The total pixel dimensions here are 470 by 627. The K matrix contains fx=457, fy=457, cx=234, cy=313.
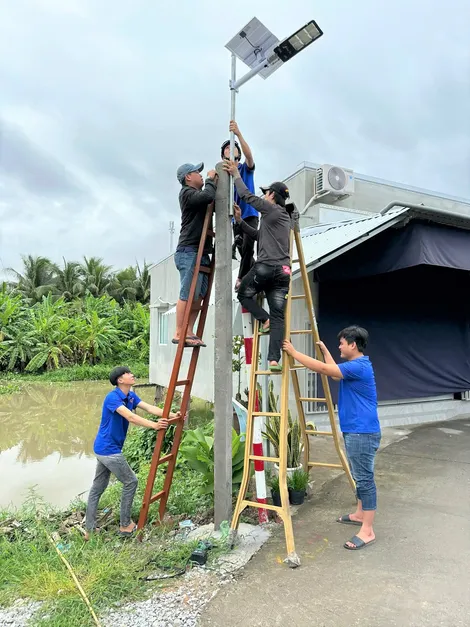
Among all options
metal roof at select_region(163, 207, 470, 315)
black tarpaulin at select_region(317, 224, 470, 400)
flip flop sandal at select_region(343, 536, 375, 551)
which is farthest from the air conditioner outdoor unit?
flip flop sandal at select_region(343, 536, 375, 551)

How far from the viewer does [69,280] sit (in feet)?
106

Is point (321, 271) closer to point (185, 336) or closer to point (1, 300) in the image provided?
point (185, 336)

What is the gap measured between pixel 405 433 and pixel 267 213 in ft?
17.7

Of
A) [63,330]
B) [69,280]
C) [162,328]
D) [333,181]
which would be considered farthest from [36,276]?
[333,181]

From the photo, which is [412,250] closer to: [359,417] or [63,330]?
[359,417]

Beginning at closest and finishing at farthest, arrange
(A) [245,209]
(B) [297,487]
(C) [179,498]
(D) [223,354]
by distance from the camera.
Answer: (D) [223,354]
(A) [245,209]
(B) [297,487]
(C) [179,498]

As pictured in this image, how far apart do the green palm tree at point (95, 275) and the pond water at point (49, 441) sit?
14.1 m

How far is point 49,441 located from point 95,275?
23.4 metres

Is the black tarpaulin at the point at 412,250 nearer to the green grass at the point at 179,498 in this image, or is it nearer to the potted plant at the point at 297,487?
the potted plant at the point at 297,487

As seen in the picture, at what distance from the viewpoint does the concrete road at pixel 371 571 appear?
2.85m

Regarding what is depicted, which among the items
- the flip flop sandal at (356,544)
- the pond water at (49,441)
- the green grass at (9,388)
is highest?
the green grass at (9,388)

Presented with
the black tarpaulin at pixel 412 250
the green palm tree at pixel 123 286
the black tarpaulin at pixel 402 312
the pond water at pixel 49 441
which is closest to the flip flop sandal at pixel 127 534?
the pond water at pixel 49 441

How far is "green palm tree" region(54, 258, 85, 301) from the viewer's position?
31625 millimetres

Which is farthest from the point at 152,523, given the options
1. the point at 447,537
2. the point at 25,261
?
the point at 25,261
